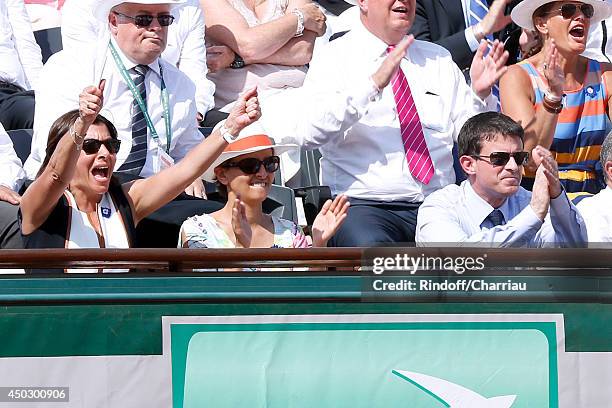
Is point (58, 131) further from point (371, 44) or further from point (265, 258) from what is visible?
point (371, 44)

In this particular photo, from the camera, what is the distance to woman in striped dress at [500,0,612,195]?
5297 millimetres

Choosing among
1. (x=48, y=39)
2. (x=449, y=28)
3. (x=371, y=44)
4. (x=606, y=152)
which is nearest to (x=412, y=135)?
(x=371, y=44)

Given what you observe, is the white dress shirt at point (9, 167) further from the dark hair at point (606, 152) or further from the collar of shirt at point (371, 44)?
the dark hair at point (606, 152)

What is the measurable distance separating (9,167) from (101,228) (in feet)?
2.13

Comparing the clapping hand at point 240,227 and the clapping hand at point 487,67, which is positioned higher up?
the clapping hand at point 487,67

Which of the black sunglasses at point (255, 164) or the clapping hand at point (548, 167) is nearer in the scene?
the clapping hand at point (548, 167)

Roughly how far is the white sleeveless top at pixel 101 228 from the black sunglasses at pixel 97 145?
0.17 meters

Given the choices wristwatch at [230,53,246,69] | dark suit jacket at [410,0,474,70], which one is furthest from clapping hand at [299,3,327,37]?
dark suit jacket at [410,0,474,70]

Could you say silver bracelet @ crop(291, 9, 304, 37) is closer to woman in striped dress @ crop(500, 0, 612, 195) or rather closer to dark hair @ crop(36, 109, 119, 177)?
woman in striped dress @ crop(500, 0, 612, 195)

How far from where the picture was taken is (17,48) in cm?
642

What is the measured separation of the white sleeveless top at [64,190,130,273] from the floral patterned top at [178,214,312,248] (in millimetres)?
237

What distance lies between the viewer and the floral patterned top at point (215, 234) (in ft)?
15.6

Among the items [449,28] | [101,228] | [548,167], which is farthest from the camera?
[449,28]

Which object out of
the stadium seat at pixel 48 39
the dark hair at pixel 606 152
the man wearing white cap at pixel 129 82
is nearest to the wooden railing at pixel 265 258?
the dark hair at pixel 606 152
